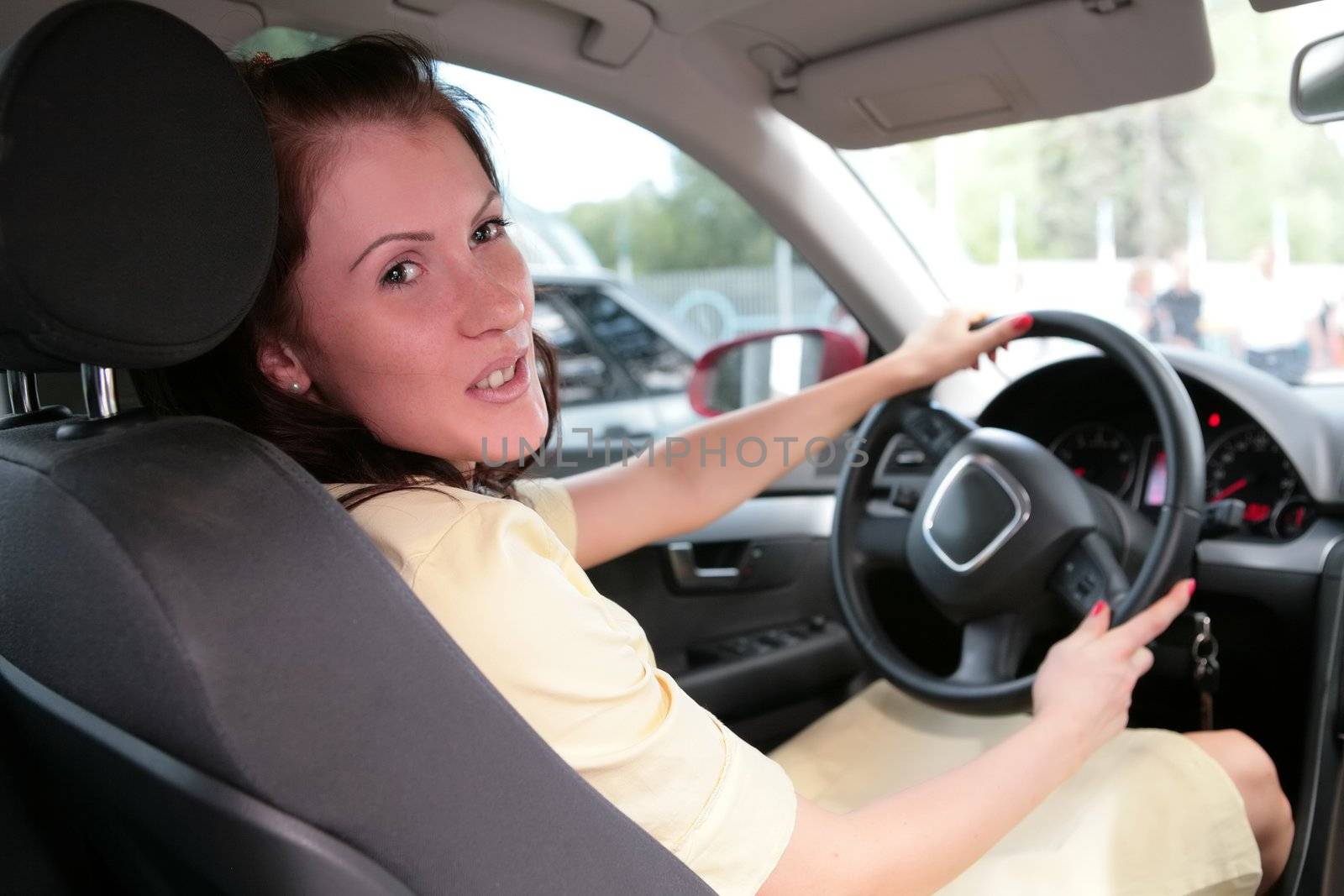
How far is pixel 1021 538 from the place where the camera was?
160cm

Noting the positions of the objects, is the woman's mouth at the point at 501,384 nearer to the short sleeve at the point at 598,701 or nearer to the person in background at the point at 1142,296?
the short sleeve at the point at 598,701

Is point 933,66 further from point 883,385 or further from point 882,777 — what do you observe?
point 882,777

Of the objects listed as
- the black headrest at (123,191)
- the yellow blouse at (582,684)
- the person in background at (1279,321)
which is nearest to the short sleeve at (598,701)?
the yellow blouse at (582,684)

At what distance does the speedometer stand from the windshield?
53cm

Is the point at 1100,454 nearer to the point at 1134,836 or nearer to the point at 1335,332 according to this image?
the point at 1134,836

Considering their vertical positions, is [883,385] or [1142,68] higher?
[1142,68]

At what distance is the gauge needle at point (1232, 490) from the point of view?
181 cm

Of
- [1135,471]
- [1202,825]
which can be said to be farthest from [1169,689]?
[1202,825]

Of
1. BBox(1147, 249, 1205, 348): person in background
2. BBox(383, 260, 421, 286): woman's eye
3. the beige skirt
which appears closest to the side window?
BBox(1147, 249, 1205, 348): person in background

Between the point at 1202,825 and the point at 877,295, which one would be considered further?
the point at 877,295

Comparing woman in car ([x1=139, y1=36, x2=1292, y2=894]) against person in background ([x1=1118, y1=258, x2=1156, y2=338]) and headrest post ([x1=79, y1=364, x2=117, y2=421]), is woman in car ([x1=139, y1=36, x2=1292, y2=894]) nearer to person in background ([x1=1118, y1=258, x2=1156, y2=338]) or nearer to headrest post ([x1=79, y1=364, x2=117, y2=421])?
headrest post ([x1=79, y1=364, x2=117, y2=421])

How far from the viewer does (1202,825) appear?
1.41 m

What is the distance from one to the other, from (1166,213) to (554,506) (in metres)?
17.0

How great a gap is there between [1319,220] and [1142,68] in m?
12.7
